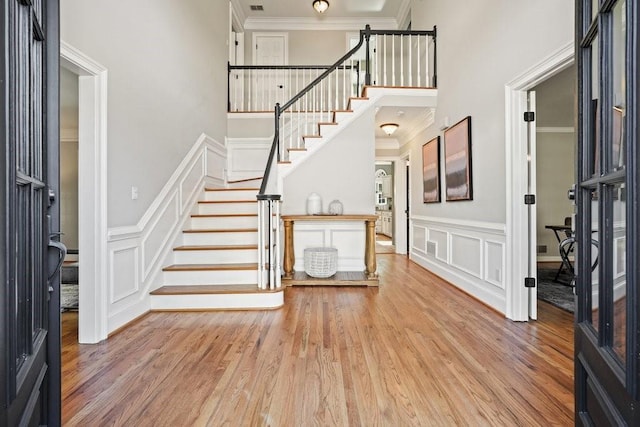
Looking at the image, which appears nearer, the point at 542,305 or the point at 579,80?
the point at 579,80

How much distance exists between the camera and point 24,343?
2.64 ft

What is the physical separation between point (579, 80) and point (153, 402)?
2293 millimetres

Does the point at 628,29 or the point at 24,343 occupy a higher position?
the point at 628,29

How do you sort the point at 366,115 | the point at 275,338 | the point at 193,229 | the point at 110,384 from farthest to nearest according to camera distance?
1. the point at 366,115
2. the point at 193,229
3. the point at 275,338
4. the point at 110,384

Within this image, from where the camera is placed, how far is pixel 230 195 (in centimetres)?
497

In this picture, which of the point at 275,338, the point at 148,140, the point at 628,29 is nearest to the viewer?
the point at 628,29

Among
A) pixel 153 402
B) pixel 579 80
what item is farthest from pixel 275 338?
pixel 579 80

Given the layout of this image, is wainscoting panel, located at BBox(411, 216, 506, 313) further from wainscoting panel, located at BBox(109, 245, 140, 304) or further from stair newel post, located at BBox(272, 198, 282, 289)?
wainscoting panel, located at BBox(109, 245, 140, 304)

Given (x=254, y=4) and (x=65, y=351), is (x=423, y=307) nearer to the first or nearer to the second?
(x=65, y=351)

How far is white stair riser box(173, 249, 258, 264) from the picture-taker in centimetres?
379

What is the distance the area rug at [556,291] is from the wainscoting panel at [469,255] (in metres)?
0.72

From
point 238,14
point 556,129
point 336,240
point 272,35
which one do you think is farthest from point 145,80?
point 556,129

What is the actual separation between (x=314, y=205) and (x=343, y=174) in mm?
672

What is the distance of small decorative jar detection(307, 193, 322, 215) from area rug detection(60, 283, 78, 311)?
284 centimetres
